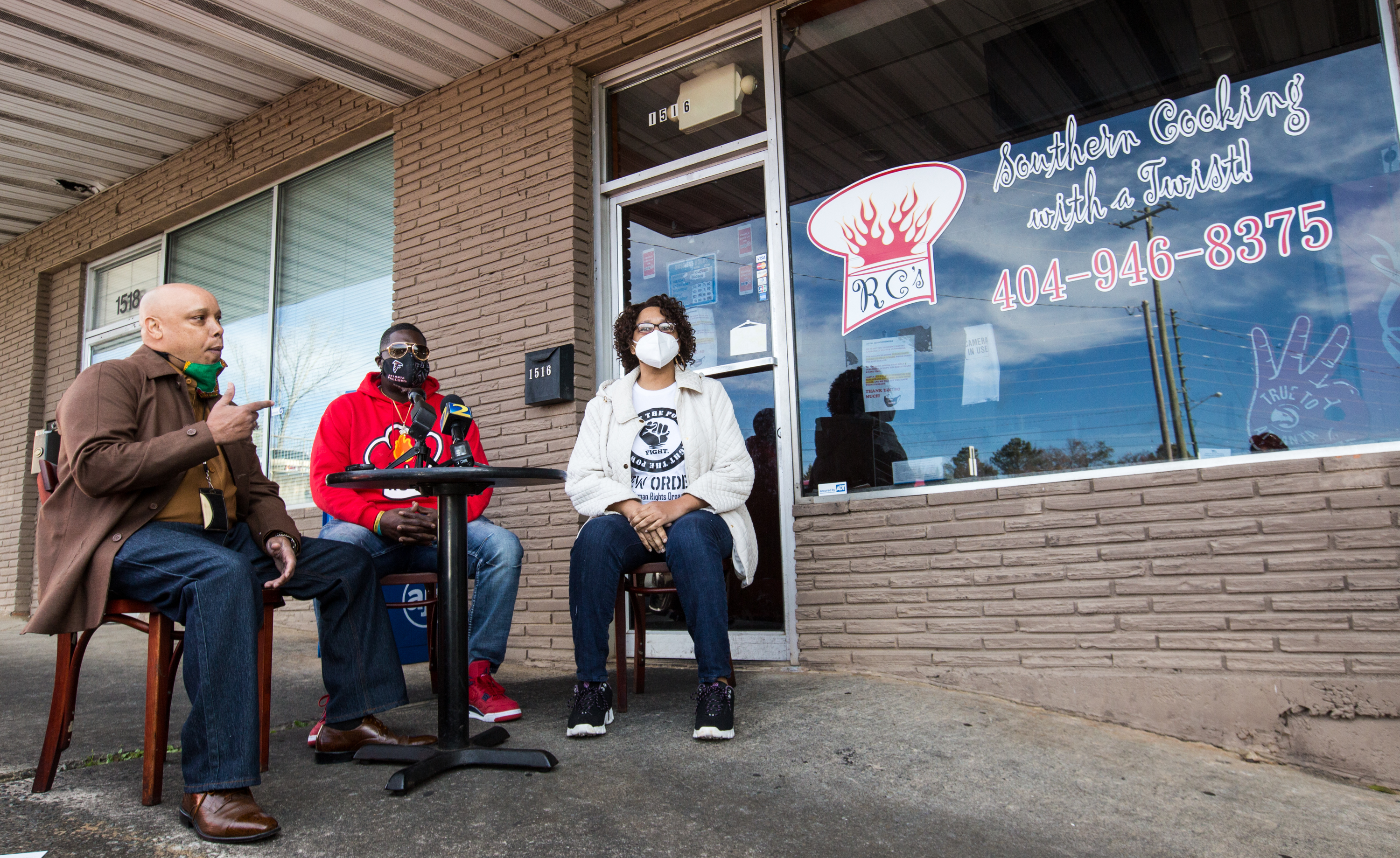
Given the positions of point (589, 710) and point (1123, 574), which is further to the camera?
point (1123, 574)

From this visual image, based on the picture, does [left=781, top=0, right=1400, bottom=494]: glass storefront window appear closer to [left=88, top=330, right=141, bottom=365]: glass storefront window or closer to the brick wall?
the brick wall

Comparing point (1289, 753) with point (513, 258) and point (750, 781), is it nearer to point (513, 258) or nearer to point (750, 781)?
point (750, 781)

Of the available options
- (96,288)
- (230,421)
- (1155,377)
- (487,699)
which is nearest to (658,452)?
(487,699)

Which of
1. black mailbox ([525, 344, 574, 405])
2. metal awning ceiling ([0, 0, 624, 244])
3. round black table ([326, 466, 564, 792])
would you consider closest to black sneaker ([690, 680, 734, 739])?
round black table ([326, 466, 564, 792])

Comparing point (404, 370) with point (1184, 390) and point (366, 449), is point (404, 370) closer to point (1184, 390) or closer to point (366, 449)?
point (366, 449)

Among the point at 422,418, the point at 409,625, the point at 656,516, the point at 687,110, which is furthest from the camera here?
the point at 687,110

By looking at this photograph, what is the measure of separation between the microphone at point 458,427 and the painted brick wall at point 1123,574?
160cm

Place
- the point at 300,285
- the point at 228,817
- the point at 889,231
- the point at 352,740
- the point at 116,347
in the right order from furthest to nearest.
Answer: the point at 116,347
the point at 300,285
the point at 889,231
the point at 352,740
the point at 228,817

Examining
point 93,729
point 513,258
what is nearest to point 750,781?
point 93,729

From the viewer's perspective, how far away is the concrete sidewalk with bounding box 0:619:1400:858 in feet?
6.33

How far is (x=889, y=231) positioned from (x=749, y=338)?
2.67 feet

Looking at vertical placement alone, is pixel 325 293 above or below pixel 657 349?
above

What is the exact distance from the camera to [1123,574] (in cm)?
313

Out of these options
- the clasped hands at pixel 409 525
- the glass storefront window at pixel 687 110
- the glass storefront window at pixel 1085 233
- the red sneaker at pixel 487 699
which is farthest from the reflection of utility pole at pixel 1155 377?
the clasped hands at pixel 409 525
